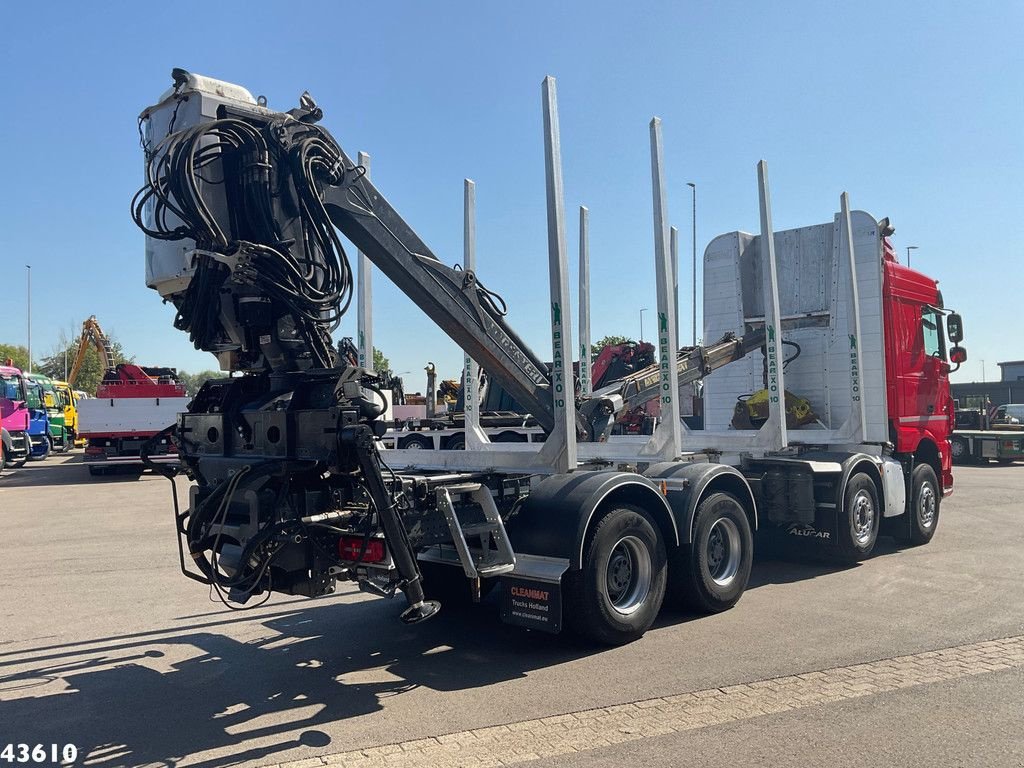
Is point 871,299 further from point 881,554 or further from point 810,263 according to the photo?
point 881,554

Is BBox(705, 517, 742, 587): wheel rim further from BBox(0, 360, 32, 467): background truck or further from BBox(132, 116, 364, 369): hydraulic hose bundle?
BBox(0, 360, 32, 467): background truck

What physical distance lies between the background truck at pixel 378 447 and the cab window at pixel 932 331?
11.7 ft

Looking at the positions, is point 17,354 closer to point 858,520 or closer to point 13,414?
point 13,414

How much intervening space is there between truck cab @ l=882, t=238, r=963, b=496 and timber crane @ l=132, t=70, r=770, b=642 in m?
6.44

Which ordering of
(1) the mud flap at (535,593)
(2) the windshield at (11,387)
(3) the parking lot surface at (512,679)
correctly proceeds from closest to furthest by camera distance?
(3) the parking lot surface at (512,679) → (1) the mud flap at (535,593) → (2) the windshield at (11,387)

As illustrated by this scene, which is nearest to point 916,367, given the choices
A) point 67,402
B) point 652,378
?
point 652,378

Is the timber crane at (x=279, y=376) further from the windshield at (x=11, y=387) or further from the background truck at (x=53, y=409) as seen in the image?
the background truck at (x=53, y=409)

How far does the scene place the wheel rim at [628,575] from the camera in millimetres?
6625

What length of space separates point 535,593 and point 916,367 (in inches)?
306

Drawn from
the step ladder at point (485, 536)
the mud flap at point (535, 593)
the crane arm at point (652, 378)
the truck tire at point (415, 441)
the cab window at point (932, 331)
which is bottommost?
the mud flap at point (535, 593)

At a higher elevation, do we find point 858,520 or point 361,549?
point 361,549

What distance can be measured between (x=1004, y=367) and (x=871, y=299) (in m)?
74.0

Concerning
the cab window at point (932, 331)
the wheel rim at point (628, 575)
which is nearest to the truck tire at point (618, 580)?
the wheel rim at point (628, 575)

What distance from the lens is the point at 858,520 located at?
989 centimetres
